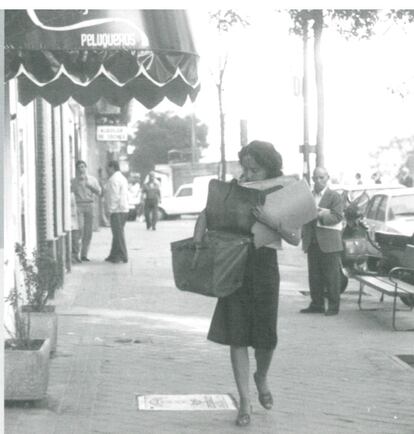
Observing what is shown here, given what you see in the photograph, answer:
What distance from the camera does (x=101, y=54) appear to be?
347 inches

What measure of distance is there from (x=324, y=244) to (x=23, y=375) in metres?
5.90

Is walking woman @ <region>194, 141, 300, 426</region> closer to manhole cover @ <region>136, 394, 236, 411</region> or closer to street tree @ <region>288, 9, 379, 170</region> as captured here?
manhole cover @ <region>136, 394, 236, 411</region>

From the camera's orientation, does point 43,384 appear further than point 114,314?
No

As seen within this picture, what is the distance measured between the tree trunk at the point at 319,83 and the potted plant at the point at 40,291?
12.9 metres

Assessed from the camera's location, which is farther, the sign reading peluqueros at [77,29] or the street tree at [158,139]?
the street tree at [158,139]

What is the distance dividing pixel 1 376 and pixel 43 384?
206 centimetres

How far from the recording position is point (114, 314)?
43.7ft

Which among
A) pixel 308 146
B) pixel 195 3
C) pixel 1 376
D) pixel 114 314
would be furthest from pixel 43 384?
pixel 308 146

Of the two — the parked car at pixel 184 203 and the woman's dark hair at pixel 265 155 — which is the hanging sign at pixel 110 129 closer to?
the parked car at pixel 184 203

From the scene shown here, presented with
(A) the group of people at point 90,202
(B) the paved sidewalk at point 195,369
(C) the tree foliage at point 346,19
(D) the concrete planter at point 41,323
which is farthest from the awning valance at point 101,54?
(A) the group of people at point 90,202

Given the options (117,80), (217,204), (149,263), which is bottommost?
(149,263)

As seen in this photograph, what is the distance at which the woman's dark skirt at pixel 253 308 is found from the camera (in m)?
7.34

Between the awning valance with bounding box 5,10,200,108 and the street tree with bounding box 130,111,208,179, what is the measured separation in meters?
106

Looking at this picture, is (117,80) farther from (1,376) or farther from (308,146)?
(308,146)
